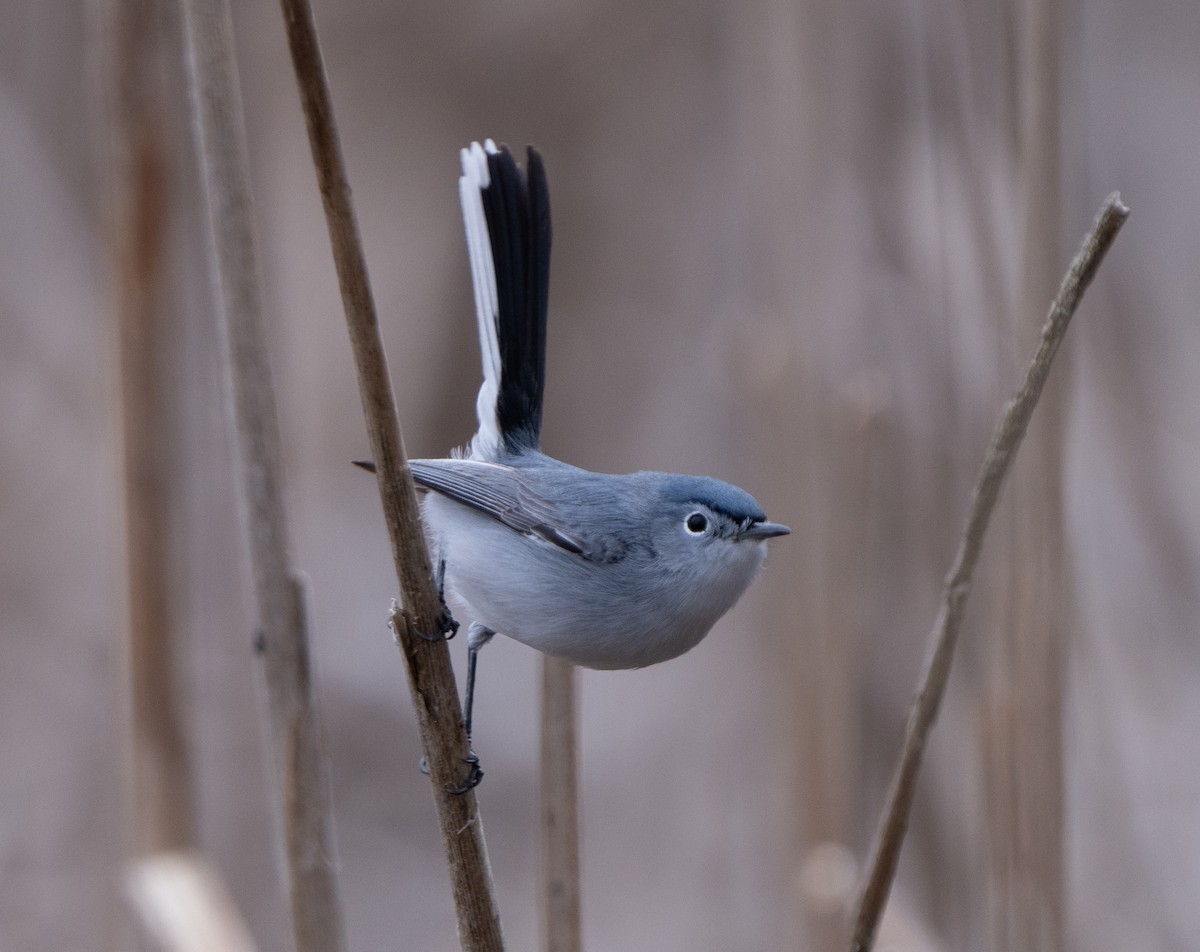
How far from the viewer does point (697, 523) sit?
1181 mm

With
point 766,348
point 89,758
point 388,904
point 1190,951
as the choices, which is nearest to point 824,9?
point 766,348

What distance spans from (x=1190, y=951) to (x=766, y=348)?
4.51ft

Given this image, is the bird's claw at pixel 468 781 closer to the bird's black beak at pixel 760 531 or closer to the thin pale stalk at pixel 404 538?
the thin pale stalk at pixel 404 538

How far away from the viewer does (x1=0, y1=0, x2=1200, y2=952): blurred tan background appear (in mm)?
1920

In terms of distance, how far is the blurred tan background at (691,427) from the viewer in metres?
1.92

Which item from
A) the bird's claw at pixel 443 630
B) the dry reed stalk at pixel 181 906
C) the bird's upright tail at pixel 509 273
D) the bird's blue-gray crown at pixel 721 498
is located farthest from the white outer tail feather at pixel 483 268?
the dry reed stalk at pixel 181 906

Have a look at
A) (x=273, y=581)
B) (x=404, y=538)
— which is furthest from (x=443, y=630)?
(x=273, y=581)

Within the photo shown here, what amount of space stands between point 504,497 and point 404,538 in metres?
0.38

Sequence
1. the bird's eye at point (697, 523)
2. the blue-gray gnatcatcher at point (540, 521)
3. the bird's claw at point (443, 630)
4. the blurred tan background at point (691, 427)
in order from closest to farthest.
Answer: the bird's claw at point (443, 630)
the blue-gray gnatcatcher at point (540, 521)
the bird's eye at point (697, 523)
the blurred tan background at point (691, 427)

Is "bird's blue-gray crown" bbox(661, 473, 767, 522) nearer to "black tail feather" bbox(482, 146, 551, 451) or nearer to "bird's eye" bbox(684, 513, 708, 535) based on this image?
"bird's eye" bbox(684, 513, 708, 535)

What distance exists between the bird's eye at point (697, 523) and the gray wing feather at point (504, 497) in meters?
0.09

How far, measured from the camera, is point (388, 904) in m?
3.53

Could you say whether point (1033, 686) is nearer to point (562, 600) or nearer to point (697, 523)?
point (697, 523)

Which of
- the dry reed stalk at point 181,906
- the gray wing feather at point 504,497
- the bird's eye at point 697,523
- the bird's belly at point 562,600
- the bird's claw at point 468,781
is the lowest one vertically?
the bird's claw at point 468,781
